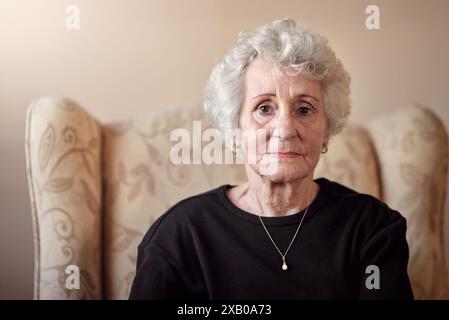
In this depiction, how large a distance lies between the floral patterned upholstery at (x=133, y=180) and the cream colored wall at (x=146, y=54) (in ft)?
0.14

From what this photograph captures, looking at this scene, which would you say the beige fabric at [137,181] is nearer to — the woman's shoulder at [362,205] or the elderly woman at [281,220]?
the elderly woman at [281,220]

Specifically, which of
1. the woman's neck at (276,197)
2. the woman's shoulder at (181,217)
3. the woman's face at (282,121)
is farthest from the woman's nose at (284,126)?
the woman's shoulder at (181,217)

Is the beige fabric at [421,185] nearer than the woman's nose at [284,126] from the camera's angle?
No

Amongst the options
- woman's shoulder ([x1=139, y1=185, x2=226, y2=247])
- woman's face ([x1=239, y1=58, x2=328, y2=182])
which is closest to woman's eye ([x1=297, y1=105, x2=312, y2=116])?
woman's face ([x1=239, y1=58, x2=328, y2=182])

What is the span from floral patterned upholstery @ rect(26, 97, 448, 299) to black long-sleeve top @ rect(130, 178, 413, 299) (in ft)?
0.62

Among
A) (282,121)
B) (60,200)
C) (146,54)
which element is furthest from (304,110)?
(60,200)

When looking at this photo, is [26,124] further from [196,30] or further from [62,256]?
[196,30]

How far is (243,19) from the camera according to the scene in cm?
120

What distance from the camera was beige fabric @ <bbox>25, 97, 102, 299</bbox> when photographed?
116 centimetres

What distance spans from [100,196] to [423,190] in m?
0.82

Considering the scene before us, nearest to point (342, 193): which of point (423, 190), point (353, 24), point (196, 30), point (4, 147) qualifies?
point (423, 190)

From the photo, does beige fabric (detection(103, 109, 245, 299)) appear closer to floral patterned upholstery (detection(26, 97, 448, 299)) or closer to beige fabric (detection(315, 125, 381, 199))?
floral patterned upholstery (detection(26, 97, 448, 299))

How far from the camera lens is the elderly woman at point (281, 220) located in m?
1.00
